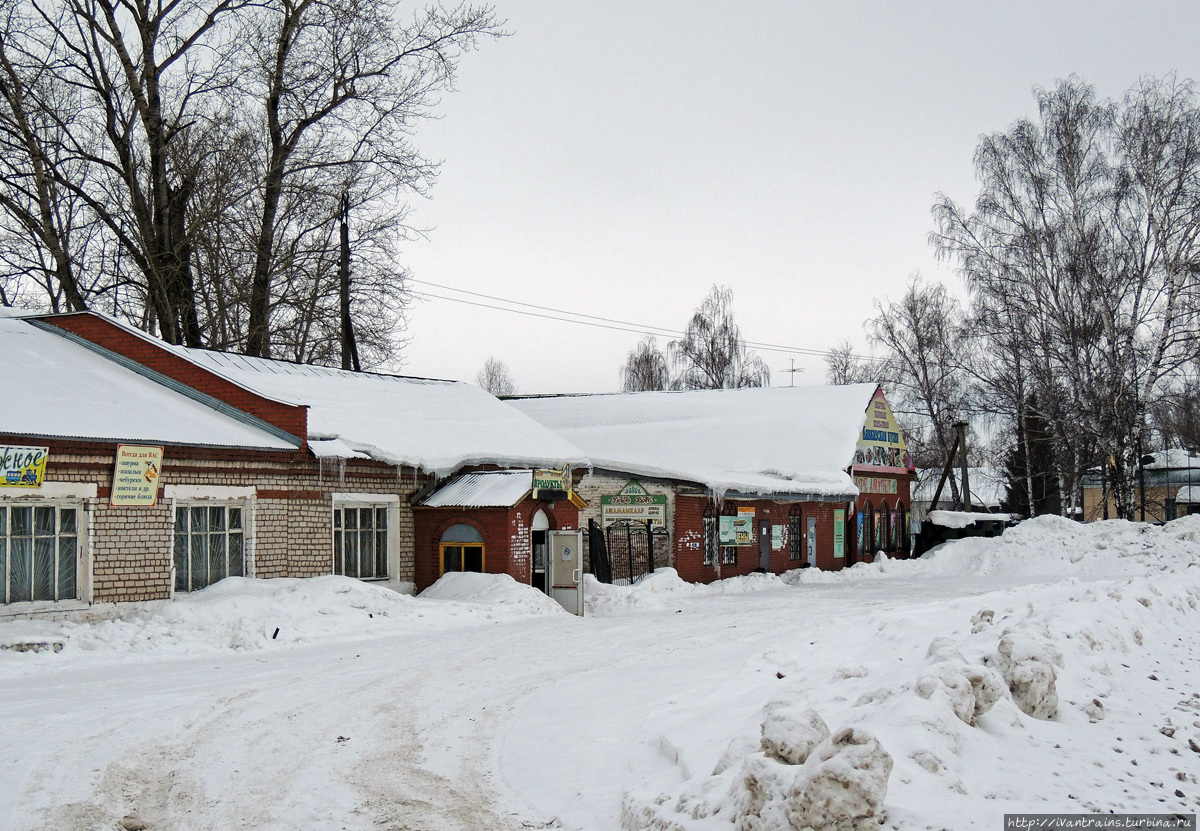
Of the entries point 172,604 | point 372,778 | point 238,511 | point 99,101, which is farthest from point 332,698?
point 99,101

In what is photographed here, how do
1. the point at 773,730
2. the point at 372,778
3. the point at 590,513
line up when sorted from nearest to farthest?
the point at 773,730 < the point at 372,778 < the point at 590,513

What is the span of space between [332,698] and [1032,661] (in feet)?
21.0

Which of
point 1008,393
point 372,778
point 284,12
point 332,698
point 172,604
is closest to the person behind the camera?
point 372,778

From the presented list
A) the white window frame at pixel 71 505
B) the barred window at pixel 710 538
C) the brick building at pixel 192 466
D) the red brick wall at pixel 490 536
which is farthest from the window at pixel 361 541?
the barred window at pixel 710 538

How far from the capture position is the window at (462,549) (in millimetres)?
19781

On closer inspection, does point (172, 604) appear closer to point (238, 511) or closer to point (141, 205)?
point (238, 511)

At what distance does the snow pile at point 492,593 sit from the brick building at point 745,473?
5866mm

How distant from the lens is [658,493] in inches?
1028

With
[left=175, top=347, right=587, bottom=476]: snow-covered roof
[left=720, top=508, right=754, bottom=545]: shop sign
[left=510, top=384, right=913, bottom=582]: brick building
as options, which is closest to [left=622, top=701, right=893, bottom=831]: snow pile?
[left=175, top=347, right=587, bottom=476]: snow-covered roof

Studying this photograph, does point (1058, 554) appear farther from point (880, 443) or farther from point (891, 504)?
point (891, 504)

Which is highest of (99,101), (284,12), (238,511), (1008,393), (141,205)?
(284,12)

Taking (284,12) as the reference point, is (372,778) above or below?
below

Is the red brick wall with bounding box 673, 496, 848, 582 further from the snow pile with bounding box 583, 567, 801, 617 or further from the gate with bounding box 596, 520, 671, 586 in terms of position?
the snow pile with bounding box 583, 567, 801, 617

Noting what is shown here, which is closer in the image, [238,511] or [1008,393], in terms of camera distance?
[238,511]
